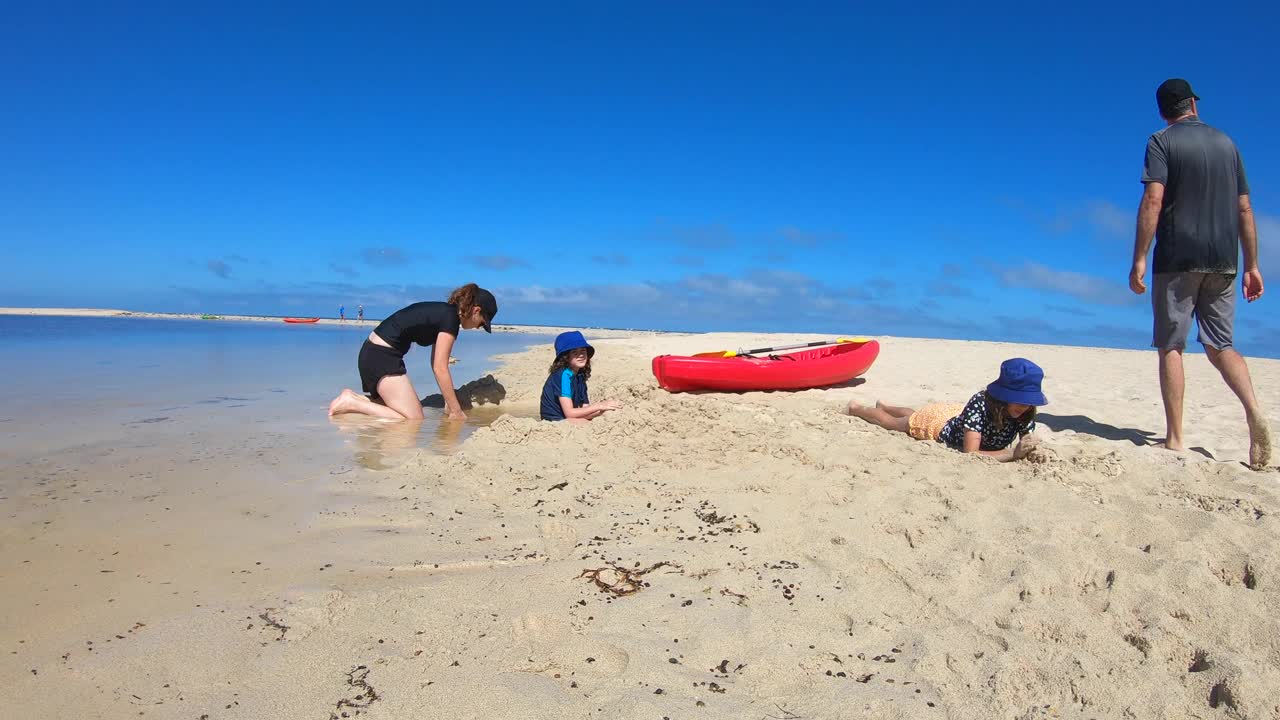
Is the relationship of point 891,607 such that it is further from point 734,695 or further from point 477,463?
point 477,463

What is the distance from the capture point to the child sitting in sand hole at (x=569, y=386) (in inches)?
226

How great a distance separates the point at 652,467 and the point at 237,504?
2323 mm

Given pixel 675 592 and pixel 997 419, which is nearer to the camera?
pixel 675 592

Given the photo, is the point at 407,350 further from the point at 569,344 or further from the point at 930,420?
the point at 930,420

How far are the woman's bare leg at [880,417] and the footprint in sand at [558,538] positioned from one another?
316 cm

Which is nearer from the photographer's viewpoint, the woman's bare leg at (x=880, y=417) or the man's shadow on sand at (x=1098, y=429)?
the man's shadow on sand at (x=1098, y=429)

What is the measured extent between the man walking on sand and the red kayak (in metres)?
3.97

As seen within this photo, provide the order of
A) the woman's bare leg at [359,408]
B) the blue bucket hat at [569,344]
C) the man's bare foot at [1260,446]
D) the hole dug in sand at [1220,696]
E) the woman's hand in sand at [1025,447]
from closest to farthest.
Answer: the hole dug in sand at [1220,696] → the man's bare foot at [1260,446] → the woman's hand in sand at [1025,447] → the blue bucket hat at [569,344] → the woman's bare leg at [359,408]

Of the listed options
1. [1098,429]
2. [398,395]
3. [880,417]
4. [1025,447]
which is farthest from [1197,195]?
[398,395]

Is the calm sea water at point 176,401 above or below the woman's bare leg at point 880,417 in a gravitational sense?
below

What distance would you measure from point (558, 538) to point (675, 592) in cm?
78

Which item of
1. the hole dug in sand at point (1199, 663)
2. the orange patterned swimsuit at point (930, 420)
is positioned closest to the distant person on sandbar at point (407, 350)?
the orange patterned swimsuit at point (930, 420)

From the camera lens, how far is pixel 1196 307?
4820 mm

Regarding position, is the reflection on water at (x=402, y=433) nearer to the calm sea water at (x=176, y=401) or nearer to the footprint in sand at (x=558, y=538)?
the calm sea water at (x=176, y=401)
